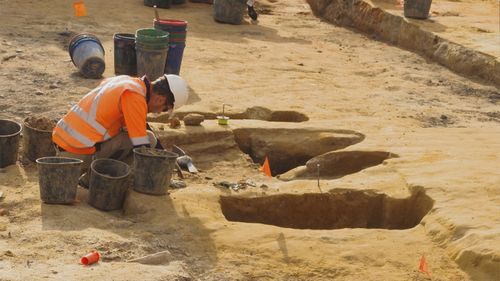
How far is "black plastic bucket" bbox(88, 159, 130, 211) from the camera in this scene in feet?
21.3

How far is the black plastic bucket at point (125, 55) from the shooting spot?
1027 cm

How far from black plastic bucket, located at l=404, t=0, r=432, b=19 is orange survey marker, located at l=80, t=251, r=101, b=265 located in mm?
9655

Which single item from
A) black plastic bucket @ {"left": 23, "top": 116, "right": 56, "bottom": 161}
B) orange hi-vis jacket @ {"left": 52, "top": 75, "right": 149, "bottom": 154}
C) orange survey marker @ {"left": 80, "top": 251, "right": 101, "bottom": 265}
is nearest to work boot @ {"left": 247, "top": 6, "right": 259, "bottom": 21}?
black plastic bucket @ {"left": 23, "top": 116, "right": 56, "bottom": 161}

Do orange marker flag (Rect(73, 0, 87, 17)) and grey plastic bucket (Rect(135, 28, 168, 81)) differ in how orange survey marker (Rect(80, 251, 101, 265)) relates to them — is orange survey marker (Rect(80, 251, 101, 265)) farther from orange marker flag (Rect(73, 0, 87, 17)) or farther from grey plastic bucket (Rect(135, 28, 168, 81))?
Result: orange marker flag (Rect(73, 0, 87, 17))

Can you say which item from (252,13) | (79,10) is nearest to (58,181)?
(79,10)

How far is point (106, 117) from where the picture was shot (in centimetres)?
688

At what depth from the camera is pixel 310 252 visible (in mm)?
5984

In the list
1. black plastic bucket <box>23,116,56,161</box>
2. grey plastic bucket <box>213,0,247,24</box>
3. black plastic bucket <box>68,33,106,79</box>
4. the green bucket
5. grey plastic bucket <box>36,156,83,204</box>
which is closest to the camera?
grey plastic bucket <box>36,156,83,204</box>

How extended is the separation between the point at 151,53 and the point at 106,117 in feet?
10.4

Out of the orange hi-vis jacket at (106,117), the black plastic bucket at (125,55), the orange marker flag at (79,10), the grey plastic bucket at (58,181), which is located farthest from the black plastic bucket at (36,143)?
the orange marker flag at (79,10)

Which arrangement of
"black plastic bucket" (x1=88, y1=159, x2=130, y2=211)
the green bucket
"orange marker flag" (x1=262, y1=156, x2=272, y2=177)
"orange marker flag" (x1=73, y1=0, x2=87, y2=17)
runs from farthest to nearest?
"orange marker flag" (x1=73, y1=0, x2=87, y2=17), the green bucket, "orange marker flag" (x1=262, y1=156, x2=272, y2=177), "black plastic bucket" (x1=88, y1=159, x2=130, y2=211)

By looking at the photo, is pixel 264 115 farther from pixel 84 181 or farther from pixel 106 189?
pixel 106 189

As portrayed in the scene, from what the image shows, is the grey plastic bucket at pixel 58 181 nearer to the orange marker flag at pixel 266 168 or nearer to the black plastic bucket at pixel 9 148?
the black plastic bucket at pixel 9 148

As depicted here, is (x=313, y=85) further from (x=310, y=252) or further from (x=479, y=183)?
(x=310, y=252)
